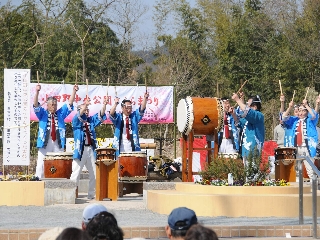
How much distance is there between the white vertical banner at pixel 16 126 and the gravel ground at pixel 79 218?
17.1 ft

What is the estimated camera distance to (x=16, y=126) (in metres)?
19.6

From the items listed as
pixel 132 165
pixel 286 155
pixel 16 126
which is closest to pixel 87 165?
pixel 132 165

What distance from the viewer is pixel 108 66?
34.2 meters

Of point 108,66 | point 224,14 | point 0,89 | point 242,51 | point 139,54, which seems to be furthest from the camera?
point 224,14

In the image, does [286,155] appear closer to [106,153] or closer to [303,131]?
[303,131]

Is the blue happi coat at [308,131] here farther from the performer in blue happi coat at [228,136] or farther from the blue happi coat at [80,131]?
the blue happi coat at [80,131]

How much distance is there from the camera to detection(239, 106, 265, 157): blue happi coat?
14.8 metres

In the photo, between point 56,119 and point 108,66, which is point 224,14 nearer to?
point 108,66

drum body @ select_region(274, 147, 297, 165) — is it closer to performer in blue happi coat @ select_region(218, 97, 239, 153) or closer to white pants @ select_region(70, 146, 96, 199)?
performer in blue happi coat @ select_region(218, 97, 239, 153)

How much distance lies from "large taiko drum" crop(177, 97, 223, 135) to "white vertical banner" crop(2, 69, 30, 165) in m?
5.93

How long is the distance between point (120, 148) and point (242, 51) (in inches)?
834

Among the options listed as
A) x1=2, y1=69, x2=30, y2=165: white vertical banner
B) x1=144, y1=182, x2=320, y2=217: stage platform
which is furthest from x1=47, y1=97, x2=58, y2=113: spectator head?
x1=144, y1=182, x2=320, y2=217: stage platform

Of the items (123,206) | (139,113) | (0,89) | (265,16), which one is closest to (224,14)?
(265,16)

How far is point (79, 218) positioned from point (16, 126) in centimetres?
825
